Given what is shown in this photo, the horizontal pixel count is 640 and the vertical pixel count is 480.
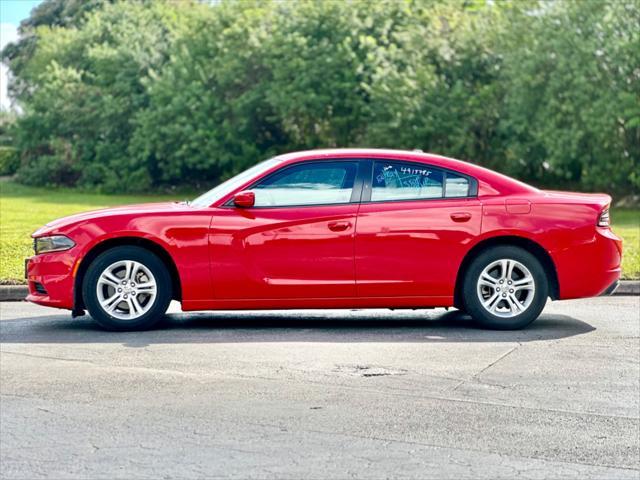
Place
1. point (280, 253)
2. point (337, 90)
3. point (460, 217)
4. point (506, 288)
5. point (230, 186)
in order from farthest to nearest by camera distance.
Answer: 1. point (337, 90)
2. point (230, 186)
3. point (506, 288)
4. point (460, 217)
5. point (280, 253)

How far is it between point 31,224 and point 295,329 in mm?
14278

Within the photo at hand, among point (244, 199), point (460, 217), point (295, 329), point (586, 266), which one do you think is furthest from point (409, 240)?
point (586, 266)

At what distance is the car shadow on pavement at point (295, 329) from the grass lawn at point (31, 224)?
2660 millimetres

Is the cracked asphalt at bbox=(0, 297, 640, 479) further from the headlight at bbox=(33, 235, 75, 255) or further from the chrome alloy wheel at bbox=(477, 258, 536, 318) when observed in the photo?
the headlight at bbox=(33, 235, 75, 255)

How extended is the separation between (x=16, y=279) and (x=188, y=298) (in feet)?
12.4

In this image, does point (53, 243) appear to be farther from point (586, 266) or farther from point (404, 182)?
point (586, 266)

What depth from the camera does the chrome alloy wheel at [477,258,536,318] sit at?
1066 centimetres

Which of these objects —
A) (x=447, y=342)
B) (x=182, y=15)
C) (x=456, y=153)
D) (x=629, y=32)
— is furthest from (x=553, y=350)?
(x=182, y=15)

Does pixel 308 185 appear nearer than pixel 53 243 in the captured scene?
No

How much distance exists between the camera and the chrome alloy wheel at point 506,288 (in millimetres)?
10656

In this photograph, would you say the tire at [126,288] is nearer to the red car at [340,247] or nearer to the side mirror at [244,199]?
the red car at [340,247]

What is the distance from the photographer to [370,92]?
45406mm

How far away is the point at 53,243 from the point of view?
1060 cm

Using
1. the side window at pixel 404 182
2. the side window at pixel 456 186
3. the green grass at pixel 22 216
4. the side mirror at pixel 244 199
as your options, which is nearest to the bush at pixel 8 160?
the green grass at pixel 22 216
